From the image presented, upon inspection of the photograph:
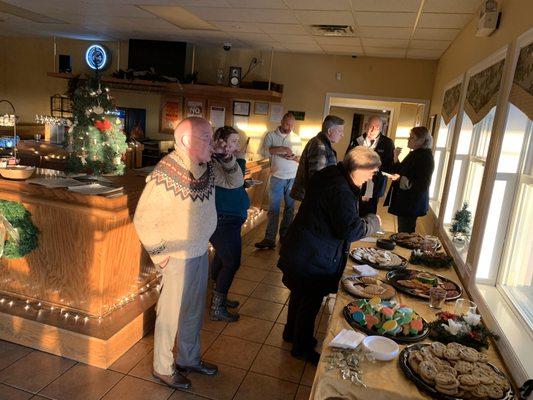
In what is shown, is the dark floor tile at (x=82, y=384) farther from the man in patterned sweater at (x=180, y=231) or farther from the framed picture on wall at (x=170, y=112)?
the framed picture on wall at (x=170, y=112)

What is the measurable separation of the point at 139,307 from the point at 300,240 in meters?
1.23

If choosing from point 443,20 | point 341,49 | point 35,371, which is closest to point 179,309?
point 35,371

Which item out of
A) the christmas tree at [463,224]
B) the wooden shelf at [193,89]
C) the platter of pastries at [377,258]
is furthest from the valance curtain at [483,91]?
the wooden shelf at [193,89]

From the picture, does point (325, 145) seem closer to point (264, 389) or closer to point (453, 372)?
point (264, 389)

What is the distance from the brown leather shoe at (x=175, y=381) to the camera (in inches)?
93.4

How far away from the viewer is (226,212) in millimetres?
2930

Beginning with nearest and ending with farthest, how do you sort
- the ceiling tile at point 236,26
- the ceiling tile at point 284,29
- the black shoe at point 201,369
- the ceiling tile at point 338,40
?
the black shoe at point 201,369 → the ceiling tile at point 284,29 → the ceiling tile at point 236,26 → the ceiling tile at point 338,40

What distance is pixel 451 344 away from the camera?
1645 millimetres

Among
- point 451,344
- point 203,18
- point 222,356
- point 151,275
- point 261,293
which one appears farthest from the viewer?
point 203,18

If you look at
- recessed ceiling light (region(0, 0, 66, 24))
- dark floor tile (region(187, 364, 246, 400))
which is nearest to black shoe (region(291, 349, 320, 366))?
dark floor tile (region(187, 364, 246, 400))

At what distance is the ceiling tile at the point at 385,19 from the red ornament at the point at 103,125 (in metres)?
2.71

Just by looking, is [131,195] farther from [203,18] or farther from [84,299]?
[203,18]

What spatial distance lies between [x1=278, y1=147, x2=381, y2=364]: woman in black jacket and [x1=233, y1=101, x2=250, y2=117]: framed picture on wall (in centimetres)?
478

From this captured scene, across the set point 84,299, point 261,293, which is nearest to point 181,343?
point 84,299
